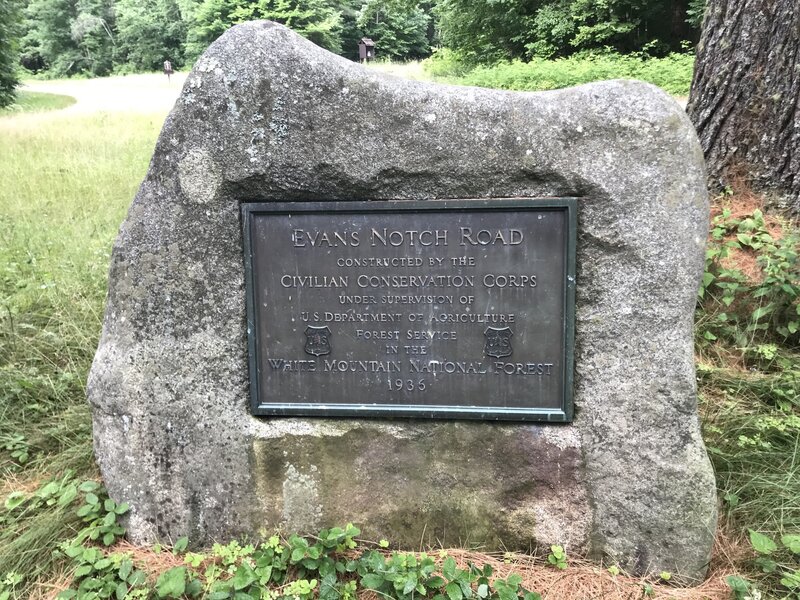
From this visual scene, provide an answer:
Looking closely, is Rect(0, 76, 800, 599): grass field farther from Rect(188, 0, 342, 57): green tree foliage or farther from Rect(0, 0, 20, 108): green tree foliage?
Rect(188, 0, 342, 57): green tree foliage

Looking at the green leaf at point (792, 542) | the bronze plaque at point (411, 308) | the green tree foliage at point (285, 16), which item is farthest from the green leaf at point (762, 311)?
the green tree foliage at point (285, 16)

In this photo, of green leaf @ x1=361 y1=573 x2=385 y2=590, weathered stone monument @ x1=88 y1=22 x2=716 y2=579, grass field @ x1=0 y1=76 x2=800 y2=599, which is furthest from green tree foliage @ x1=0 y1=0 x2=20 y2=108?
green leaf @ x1=361 y1=573 x2=385 y2=590

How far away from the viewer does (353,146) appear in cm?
206

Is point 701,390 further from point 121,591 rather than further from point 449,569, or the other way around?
point 121,591

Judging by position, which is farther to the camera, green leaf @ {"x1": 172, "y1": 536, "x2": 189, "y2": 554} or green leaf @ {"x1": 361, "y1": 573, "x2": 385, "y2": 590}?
green leaf @ {"x1": 172, "y1": 536, "x2": 189, "y2": 554}

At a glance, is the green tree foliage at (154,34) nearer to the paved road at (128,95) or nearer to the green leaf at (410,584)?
the paved road at (128,95)

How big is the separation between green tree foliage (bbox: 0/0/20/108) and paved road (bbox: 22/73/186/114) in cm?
137

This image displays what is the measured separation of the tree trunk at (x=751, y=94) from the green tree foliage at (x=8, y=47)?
14.8 metres

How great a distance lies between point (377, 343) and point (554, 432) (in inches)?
28.8

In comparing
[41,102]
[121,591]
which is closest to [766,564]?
[121,591]

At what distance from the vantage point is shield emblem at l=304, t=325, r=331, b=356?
7.36 feet

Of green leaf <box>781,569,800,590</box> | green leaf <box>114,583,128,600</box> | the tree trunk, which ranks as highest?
the tree trunk

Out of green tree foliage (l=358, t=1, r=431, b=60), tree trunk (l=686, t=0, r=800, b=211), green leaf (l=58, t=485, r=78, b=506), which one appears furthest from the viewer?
green tree foliage (l=358, t=1, r=431, b=60)

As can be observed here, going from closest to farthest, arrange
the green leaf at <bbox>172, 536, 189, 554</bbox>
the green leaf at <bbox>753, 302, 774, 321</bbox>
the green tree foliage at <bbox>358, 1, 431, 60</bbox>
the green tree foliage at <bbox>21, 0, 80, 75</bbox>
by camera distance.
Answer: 1. the green leaf at <bbox>172, 536, 189, 554</bbox>
2. the green leaf at <bbox>753, 302, 774, 321</bbox>
3. the green tree foliage at <bbox>358, 1, 431, 60</bbox>
4. the green tree foliage at <bbox>21, 0, 80, 75</bbox>
